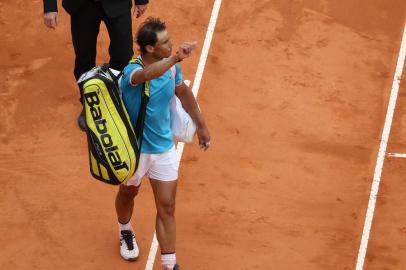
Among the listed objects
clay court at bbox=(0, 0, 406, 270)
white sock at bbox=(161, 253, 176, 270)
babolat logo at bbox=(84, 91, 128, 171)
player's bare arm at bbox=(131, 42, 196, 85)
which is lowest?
clay court at bbox=(0, 0, 406, 270)

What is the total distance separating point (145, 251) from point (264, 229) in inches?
45.6

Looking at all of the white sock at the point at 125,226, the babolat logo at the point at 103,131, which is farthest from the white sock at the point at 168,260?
the babolat logo at the point at 103,131

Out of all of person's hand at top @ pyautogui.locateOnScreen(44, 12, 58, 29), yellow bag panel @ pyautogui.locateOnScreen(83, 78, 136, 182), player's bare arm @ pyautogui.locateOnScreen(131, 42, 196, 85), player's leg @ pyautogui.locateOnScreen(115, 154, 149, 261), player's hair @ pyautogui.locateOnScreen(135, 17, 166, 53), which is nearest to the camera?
player's bare arm @ pyautogui.locateOnScreen(131, 42, 196, 85)

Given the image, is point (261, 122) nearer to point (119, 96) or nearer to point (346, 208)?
point (346, 208)

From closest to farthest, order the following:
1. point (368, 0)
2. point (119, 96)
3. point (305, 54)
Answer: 1. point (119, 96)
2. point (305, 54)
3. point (368, 0)

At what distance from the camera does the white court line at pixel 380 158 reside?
843cm

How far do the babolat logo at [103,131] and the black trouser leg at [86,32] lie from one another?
6.77 feet

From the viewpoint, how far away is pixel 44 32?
10.5m

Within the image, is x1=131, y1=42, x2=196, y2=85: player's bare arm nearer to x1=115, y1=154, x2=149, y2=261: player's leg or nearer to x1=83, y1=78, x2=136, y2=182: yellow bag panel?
x1=83, y1=78, x2=136, y2=182: yellow bag panel

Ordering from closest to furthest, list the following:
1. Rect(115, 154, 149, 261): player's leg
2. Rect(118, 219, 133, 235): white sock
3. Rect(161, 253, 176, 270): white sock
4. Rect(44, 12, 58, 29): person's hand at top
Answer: Rect(115, 154, 149, 261): player's leg < Rect(161, 253, 176, 270): white sock < Rect(118, 219, 133, 235): white sock < Rect(44, 12, 58, 29): person's hand at top

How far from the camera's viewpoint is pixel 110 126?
6750 millimetres

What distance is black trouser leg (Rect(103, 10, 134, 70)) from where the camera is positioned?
8656 millimetres

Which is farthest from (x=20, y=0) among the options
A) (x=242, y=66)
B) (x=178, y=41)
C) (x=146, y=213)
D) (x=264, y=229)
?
(x=264, y=229)

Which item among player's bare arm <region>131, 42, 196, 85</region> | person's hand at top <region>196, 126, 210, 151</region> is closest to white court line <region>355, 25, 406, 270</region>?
person's hand at top <region>196, 126, 210, 151</region>
